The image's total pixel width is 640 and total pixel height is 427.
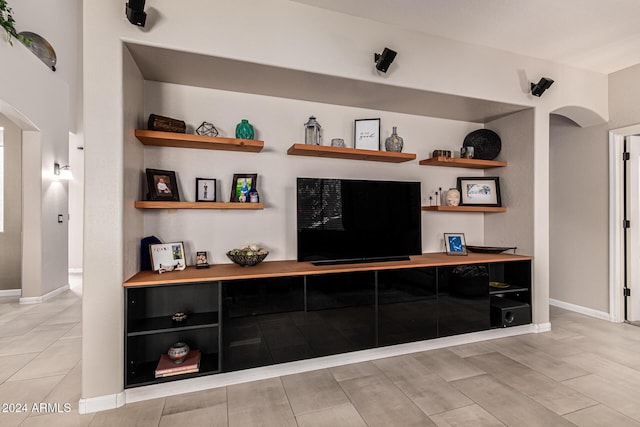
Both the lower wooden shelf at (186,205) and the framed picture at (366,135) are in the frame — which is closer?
the lower wooden shelf at (186,205)

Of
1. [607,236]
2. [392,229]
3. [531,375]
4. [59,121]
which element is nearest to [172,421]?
[392,229]

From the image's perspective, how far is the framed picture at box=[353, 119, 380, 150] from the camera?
124 inches

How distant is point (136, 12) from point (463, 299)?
132 inches

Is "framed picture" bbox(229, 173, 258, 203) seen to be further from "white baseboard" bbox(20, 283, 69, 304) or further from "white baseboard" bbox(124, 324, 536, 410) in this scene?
"white baseboard" bbox(20, 283, 69, 304)

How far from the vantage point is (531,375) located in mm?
2457

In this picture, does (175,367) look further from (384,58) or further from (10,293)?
(10,293)

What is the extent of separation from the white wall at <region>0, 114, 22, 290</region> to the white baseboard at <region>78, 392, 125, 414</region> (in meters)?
4.46

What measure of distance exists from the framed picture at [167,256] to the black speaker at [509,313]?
9.57ft

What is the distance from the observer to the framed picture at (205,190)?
266 centimetres

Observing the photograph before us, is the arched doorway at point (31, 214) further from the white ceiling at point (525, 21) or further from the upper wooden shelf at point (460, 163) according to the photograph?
the upper wooden shelf at point (460, 163)

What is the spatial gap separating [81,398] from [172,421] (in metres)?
0.64

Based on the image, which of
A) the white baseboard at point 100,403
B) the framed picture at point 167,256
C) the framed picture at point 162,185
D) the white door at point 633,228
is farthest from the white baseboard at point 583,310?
the white baseboard at point 100,403

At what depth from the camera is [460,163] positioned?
3.37m

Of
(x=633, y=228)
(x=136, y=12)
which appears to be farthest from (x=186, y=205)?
(x=633, y=228)
